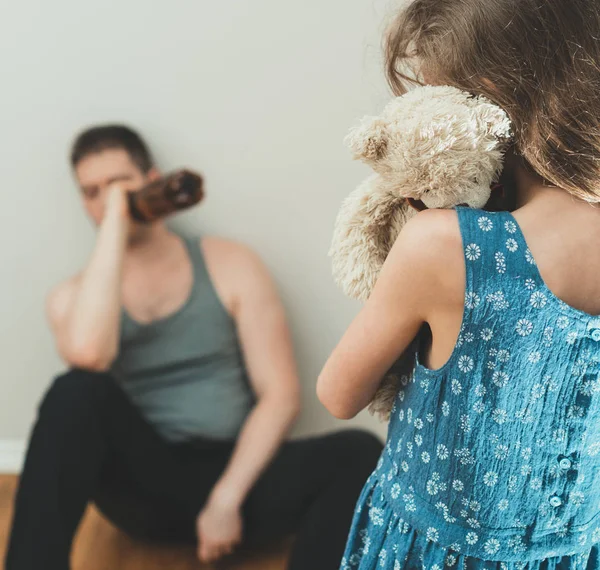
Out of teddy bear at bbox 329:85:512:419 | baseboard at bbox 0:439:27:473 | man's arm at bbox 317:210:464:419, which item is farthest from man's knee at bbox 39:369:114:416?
teddy bear at bbox 329:85:512:419

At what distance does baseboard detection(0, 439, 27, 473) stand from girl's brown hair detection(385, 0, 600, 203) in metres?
1.58

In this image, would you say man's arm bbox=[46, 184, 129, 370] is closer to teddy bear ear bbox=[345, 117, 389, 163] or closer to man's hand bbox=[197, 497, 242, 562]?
man's hand bbox=[197, 497, 242, 562]

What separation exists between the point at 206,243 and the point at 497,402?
968 millimetres

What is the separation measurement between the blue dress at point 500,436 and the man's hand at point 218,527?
64 cm

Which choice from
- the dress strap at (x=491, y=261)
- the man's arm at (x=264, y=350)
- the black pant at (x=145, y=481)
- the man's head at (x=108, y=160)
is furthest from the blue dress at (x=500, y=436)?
the man's head at (x=108, y=160)

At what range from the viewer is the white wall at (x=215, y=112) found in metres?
1.33

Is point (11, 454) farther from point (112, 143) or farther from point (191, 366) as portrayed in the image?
point (112, 143)

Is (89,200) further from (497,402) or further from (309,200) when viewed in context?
(497,402)

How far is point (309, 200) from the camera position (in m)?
1.43

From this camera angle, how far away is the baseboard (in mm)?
1742

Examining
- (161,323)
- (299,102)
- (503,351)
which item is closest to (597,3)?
(503,351)

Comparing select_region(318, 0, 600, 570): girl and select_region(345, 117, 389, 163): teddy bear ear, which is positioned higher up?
select_region(345, 117, 389, 163): teddy bear ear

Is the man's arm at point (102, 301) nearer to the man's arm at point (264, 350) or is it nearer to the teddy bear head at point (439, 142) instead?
the man's arm at point (264, 350)

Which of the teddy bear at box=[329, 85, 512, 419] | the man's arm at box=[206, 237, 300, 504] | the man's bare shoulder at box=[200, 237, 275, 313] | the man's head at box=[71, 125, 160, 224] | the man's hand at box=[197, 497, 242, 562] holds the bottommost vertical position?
the man's hand at box=[197, 497, 242, 562]
